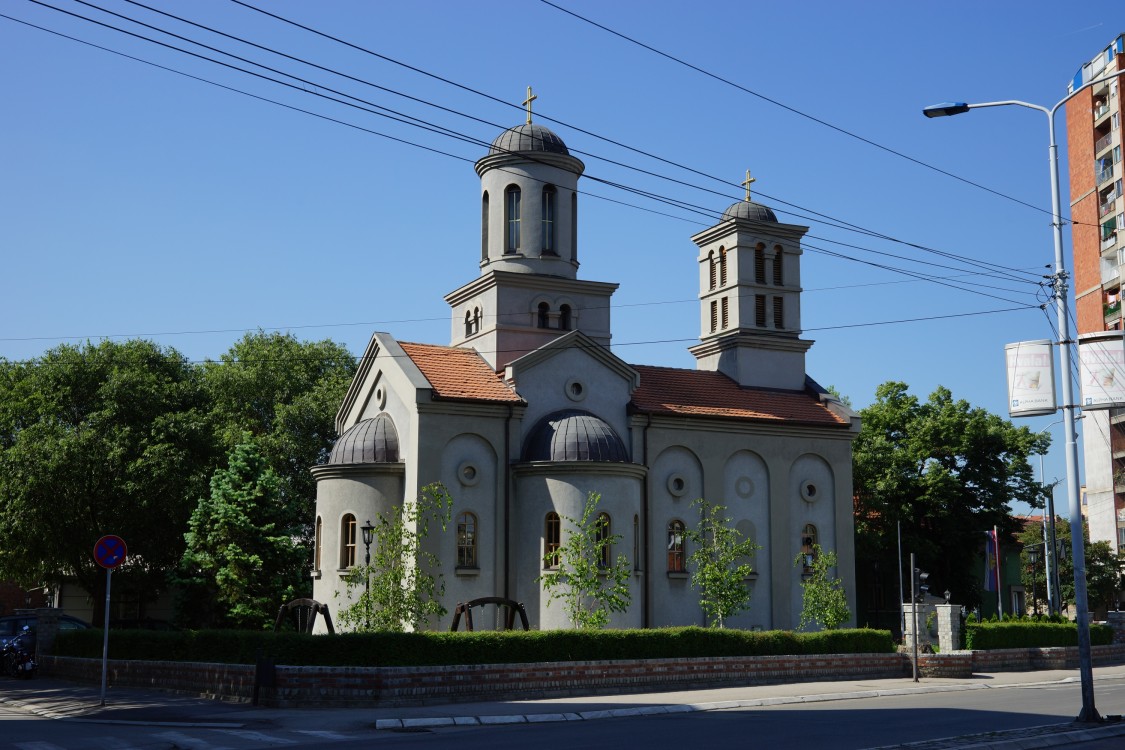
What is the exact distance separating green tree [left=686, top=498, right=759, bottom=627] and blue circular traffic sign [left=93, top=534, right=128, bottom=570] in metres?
16.2

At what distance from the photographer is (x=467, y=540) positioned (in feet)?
105

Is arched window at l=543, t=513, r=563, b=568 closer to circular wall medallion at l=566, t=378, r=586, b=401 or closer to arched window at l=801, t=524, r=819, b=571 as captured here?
circular wall medallion at l=566, t=378, r=586, b=401

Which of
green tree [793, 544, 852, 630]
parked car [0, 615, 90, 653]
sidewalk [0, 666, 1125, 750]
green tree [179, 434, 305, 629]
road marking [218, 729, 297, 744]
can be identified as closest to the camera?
road marking [218, 729, 297, 744]

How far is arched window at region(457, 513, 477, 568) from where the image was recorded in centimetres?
3186

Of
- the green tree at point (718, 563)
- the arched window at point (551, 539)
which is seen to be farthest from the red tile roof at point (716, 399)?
the arched window at point (551, 539)

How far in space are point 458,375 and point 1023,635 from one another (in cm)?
1991

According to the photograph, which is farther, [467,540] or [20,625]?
[20,625]

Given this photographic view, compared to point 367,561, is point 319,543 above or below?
above

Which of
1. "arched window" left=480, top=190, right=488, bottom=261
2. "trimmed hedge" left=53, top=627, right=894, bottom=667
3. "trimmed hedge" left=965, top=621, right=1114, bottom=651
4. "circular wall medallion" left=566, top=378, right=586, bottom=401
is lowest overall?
"trimmed hedge" left=965, top=621, right=1114, bottom=651

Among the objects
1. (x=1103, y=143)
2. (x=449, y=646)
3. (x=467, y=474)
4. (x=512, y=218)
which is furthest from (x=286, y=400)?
(x=1103, y=143)

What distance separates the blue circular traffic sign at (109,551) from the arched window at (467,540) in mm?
10879

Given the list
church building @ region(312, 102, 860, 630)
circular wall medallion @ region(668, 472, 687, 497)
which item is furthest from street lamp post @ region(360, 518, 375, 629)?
circular wall medallion @ region(668, 472, 687, 497)

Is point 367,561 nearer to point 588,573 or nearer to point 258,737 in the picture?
point 588,573

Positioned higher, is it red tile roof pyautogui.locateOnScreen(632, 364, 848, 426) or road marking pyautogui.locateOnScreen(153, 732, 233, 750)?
red tile roof pyautogui.locateOnScreen(632, 364, 848, 426)
